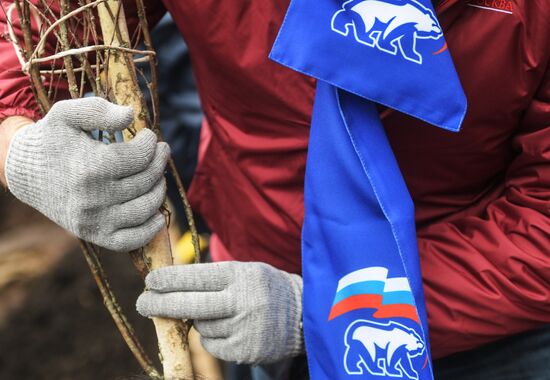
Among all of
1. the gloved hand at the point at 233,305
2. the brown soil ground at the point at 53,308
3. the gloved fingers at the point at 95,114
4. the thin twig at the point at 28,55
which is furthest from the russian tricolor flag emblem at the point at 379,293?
the brown soil ground at the point at 53,308

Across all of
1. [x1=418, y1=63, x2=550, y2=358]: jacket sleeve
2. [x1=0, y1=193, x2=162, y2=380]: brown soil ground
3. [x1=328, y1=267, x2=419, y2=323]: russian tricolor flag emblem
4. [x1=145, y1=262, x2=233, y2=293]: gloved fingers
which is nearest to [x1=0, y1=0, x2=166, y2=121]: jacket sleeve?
[x1=145, y1=262, x2=233, y2=293]: gloved fingers

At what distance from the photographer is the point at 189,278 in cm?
129

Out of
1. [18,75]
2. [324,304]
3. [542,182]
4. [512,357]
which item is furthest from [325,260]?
[18,75]

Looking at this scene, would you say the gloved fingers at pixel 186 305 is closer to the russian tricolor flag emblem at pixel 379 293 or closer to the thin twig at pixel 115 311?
the thin twig at pixel 115 311

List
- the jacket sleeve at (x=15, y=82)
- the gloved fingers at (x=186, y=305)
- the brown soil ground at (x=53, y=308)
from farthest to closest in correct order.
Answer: the brown soil ground at (x=53, y=308)
the jacket sleeve at (x=15, y=82)
the gloved fingers at (x=186, y=305)

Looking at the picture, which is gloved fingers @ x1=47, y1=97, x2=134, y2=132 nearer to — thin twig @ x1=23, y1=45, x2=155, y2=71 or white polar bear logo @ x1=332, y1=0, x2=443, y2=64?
thin twig @ x1=23, y1=45, x2=155, y2=71

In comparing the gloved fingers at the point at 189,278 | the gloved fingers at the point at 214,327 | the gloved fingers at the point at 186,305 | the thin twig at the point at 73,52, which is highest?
the thin twig at the point at 73,52

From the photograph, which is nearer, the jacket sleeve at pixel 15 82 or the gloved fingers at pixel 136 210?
the gloved fingers at pixel 136 210

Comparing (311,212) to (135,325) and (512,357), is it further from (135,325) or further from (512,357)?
(135,325)

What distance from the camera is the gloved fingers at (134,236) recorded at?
1230 millimetres

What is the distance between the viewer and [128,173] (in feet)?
3.94

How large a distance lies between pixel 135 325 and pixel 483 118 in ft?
5.54

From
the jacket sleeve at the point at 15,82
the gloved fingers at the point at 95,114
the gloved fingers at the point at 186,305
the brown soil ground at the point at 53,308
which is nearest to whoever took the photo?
the gloved fingers at the point at 95,114

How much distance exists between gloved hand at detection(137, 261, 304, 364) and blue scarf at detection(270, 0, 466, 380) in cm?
7
